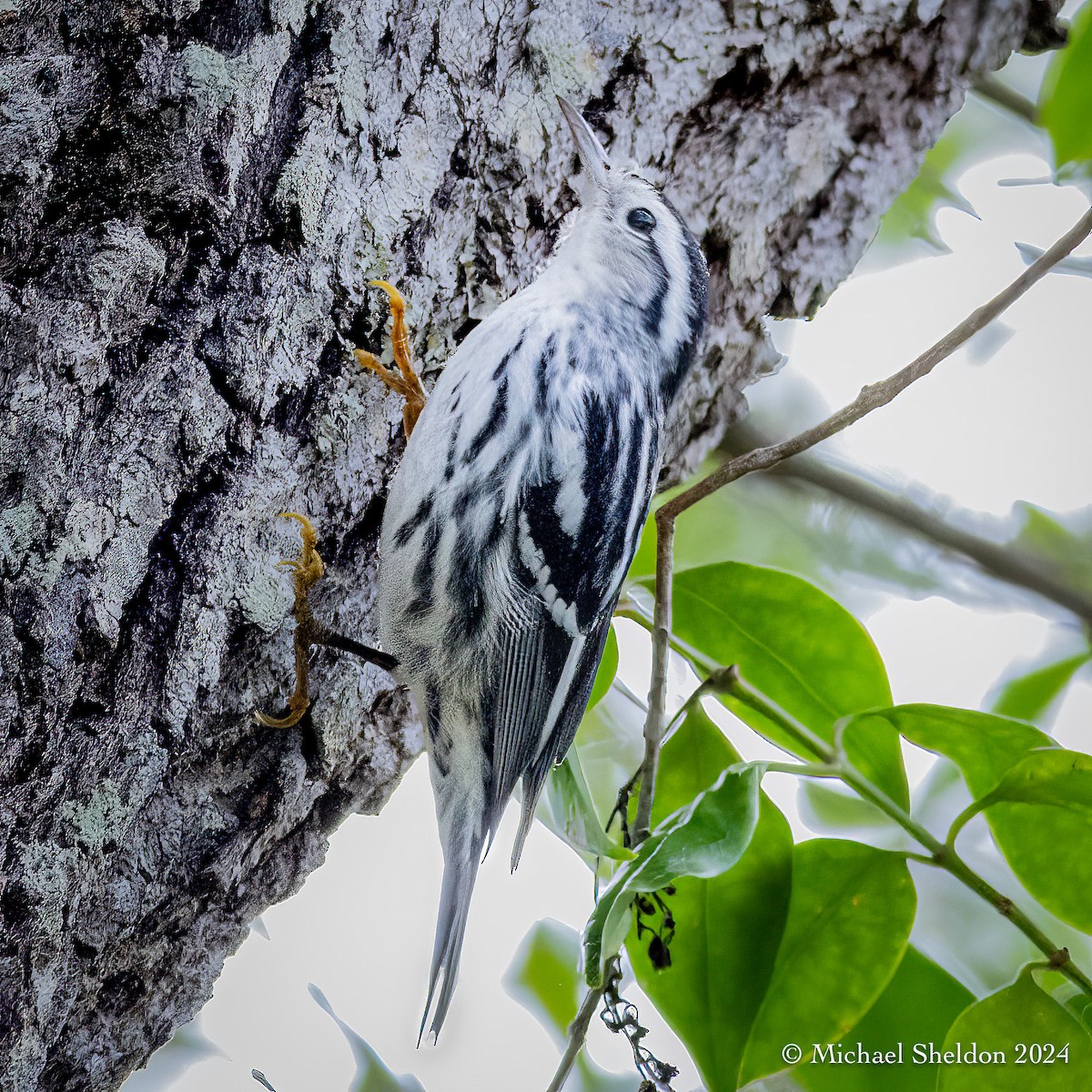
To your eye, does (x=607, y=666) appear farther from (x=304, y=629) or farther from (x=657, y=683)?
(x=304, y=629)

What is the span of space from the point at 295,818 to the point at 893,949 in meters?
0.66

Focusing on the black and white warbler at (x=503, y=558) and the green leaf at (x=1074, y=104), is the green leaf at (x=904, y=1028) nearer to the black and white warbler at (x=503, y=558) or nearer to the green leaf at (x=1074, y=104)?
the black and white warbler at (x=503, y=558)

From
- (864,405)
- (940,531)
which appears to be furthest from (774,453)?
(940,531)

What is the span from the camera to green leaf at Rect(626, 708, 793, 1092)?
1040 mm

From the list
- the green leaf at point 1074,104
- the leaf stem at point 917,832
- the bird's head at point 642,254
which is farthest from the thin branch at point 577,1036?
the green leaf at point 1074,104

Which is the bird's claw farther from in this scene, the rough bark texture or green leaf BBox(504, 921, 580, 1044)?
green leaf BBox(504, 921, 580, 1044)

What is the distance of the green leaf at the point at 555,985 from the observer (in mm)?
1677

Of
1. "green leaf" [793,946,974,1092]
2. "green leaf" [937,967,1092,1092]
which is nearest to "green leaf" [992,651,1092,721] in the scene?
"green leaf" [793,946,974,1092]

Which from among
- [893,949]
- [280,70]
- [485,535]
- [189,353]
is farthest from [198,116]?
[893,949]

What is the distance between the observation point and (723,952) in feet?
3.52

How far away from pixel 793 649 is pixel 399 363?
0.56 meters

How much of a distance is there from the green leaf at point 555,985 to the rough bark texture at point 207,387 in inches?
22.1

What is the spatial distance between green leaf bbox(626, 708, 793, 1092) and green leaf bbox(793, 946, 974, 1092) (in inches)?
7.6

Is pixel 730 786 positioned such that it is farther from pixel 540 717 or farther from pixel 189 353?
pixel 189 353
